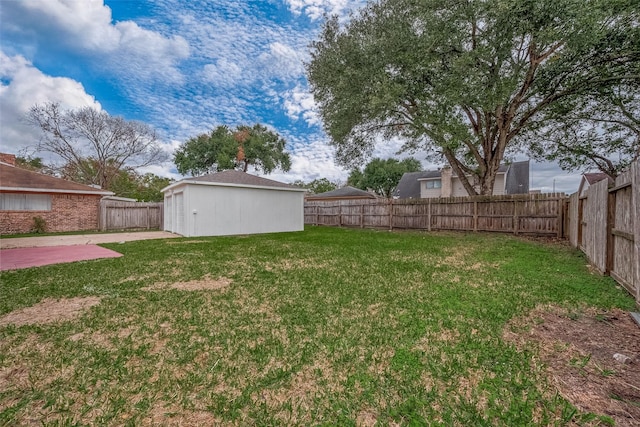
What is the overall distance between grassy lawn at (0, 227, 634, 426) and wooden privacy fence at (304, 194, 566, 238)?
5.98m

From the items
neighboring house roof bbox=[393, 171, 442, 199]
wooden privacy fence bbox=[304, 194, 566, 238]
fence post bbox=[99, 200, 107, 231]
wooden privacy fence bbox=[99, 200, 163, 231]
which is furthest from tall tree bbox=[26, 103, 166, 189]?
neighboring house roof bbox=[393, 171, 442, 199]

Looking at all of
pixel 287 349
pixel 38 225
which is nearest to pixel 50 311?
pixel 287 349

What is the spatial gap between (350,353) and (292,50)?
13578 millimetres

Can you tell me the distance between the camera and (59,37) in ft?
29.0

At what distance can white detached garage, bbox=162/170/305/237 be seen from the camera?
38.5ft

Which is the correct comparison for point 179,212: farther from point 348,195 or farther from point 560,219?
point 348,195

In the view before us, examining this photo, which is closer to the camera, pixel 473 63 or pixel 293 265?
pixel 293 265

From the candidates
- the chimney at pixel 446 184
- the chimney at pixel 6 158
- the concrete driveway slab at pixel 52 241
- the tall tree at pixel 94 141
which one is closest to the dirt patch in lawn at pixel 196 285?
the concrete driveway slab at pixel 52 241

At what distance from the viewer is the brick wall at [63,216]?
12570 millimetres

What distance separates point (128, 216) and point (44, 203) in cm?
335

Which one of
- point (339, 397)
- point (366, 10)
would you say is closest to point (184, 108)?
point (366, 10)

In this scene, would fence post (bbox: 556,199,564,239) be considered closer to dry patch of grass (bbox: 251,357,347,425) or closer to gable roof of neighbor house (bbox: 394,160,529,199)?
dry patch of grass (bbox: 251,357,347,425)

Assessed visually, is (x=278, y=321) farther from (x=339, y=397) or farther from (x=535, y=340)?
(x=535, y=340)

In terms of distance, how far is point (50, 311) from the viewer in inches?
128
